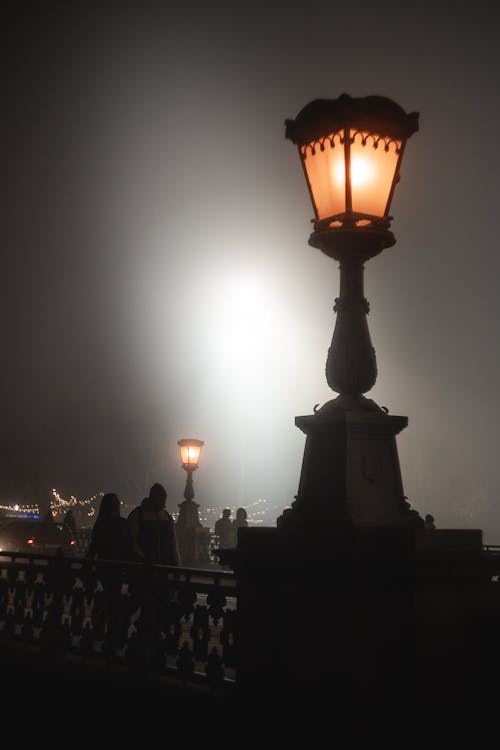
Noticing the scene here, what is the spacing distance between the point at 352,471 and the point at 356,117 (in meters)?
2.27

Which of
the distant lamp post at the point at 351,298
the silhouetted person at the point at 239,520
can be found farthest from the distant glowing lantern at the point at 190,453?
the distant lamp post at the point at 351,298

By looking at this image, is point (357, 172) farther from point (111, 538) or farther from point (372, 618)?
point (111, 538)

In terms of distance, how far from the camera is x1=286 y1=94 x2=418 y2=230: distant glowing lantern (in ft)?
16.1

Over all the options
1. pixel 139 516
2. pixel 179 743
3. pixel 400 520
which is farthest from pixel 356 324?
pixel 139 516

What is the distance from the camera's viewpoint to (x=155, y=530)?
9547mm

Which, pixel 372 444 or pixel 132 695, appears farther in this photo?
pixel 132 695

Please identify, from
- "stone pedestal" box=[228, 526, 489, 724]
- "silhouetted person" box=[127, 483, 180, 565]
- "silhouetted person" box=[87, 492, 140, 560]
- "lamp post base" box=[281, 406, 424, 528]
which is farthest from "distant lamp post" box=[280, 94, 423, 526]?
"silhouetted person" box=[127, 483, 180, 565]

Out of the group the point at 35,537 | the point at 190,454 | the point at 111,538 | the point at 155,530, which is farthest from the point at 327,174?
the point at 190,454

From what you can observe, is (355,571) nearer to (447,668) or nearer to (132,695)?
(447,668)

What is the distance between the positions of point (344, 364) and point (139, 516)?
5415 mm

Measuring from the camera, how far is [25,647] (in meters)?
8.28

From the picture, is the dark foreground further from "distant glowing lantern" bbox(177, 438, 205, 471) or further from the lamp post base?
"distant glowing lantern" bbox(177, 438, 205, 471)

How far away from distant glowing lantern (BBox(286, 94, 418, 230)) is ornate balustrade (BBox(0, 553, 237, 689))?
2.62 m

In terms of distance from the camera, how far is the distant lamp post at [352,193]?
491 centimetres
